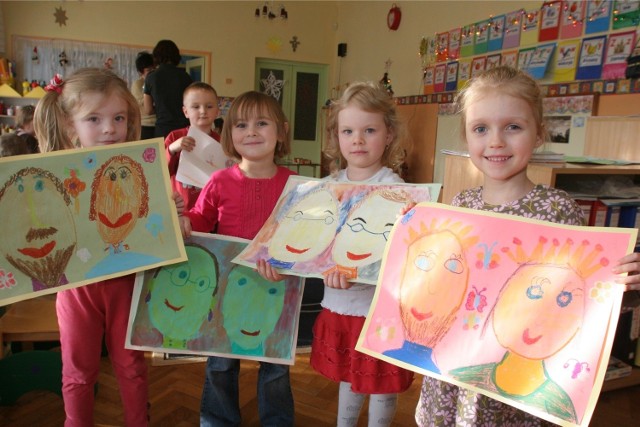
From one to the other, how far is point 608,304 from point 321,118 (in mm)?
6965

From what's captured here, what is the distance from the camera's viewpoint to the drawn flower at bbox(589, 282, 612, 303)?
861 mm

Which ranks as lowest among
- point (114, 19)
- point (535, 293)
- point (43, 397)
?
point (43, 397)

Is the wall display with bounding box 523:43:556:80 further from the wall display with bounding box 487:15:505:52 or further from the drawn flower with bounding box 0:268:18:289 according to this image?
the drawn flower with bounding box 0:268:18:289

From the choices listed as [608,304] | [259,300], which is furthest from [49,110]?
[608,304]

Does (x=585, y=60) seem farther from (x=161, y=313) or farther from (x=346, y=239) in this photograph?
(x=161, y=313)

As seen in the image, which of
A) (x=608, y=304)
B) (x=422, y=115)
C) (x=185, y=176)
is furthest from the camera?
(x=422, y=115)

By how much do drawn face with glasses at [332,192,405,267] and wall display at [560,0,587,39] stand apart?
3.13 meters

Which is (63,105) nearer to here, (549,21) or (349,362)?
(349,362)

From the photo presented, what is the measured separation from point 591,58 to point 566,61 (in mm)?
219

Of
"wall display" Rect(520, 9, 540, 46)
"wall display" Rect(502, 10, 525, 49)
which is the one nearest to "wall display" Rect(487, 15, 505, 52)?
"wall display" Rect(502, 10, 525, 49)

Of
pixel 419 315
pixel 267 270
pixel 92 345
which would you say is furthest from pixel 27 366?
pixel 419 315

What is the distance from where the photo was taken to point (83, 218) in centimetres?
122

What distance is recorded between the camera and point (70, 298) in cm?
131

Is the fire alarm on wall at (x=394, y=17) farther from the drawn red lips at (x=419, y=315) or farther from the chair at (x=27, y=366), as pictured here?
the drawn red lips at (x=419, y=315)
